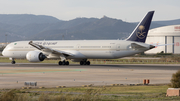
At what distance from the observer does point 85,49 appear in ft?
175

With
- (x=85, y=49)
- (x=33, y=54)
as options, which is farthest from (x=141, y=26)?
(x=33, y=54)

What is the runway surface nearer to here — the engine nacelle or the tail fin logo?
the tail fin logo

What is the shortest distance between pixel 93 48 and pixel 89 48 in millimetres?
881

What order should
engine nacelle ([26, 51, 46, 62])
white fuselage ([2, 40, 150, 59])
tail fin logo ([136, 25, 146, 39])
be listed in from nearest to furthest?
1. white fuselage ([2, 40, 150, 59])
2. tail fin logo ([136, 25, 146, 39])
3. engine nacelle ([26, 51, 46, 62])

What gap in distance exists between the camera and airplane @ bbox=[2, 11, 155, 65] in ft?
162

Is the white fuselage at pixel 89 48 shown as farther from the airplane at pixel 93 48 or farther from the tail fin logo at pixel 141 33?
the tail fin logo at pixel 141 33

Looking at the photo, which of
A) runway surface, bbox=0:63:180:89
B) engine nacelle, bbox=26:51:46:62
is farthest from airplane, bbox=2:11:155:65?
runway surface, bbox=0:63:180:89

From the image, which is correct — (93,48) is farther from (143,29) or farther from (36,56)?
(36,56)

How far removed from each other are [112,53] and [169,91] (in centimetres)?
3348

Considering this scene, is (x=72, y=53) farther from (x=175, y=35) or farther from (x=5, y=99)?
(x=175, y=35)

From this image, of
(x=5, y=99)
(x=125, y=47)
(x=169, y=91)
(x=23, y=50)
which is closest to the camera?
(x=5, y=99)

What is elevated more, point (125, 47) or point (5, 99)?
point (125, 47)

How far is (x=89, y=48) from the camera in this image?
52906mm

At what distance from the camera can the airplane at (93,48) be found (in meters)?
49.3
